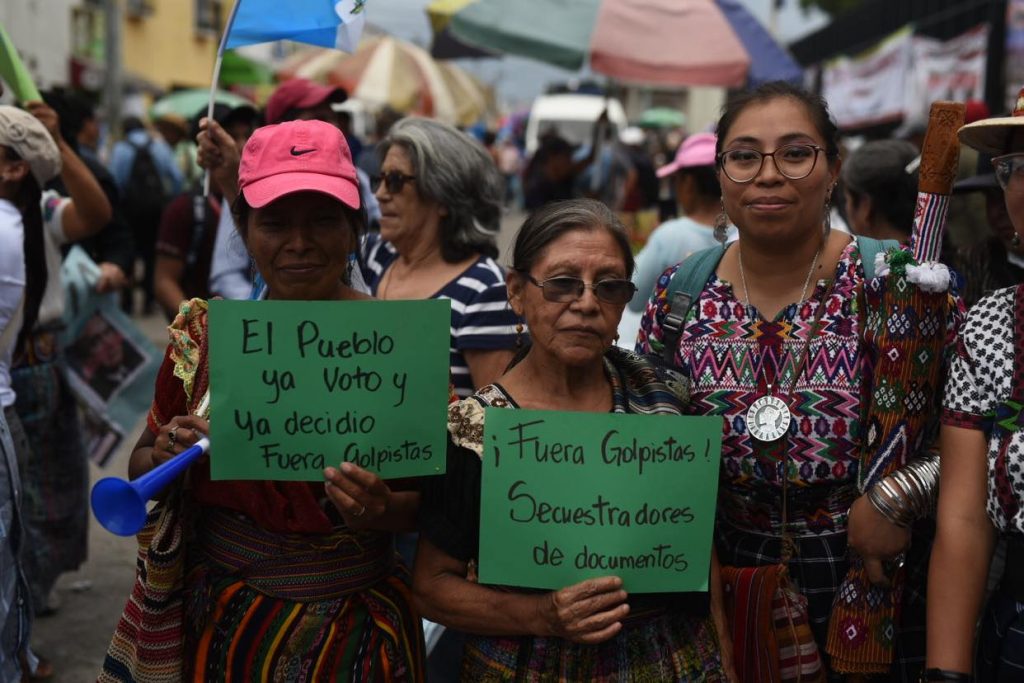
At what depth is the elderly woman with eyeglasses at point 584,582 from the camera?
2295 mm

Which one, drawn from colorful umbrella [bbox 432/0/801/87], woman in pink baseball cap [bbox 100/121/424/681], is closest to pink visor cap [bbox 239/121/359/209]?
woman in pink baseball cap [bbox 100/121/424/681]

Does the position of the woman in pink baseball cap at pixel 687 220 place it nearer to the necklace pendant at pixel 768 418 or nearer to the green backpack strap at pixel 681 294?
the green backpack strap at pixel 681 294

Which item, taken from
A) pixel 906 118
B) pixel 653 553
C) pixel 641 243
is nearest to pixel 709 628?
pixel 653 553

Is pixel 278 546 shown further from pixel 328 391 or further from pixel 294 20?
pixel 294 20

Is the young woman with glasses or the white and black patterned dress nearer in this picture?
the white and black patterned dress

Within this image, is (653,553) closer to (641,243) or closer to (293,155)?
(293,155)

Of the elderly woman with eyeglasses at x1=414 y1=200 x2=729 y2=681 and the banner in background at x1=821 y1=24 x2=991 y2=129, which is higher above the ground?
the banner in background at x1=821 y1=24 x2=991 y2=129

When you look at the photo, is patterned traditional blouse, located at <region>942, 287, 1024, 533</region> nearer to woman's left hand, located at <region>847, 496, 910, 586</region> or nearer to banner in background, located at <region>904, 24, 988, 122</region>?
woman's left hand, located at <region>847, 496, 910, 586</region>

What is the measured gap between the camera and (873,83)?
14.5m

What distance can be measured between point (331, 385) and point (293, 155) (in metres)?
0.57

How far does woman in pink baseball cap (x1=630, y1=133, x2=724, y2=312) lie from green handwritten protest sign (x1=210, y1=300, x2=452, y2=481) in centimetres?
276

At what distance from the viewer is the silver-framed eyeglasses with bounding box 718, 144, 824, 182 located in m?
2.66

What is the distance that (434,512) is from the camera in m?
2.35

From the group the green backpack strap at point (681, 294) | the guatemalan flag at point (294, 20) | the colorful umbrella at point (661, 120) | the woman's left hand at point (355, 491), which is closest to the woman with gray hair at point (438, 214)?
the guatemalan flag at point (294, 20)
